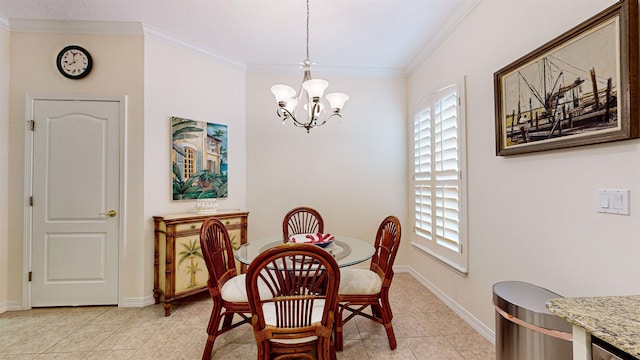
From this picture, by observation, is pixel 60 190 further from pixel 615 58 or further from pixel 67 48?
pixel 615 58

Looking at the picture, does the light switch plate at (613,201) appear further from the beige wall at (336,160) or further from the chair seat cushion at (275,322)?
the beige wall at (336,160)

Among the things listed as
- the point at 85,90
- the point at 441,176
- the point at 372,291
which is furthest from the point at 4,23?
the point at 441,176

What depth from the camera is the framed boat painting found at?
48.8 inches

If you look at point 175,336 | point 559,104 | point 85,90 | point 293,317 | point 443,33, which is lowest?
point 175,336

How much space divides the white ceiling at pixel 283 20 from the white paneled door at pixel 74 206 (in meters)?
0.89

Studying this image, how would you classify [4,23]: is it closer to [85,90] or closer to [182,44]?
[85,90]

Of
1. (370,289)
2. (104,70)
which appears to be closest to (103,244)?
(104,70)

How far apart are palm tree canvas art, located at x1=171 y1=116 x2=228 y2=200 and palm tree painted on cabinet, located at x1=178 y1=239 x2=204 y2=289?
1.99 ft

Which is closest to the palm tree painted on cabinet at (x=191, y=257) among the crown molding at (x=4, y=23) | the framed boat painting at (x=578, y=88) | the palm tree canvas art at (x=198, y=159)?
the palm tree canvas art at (x=198, y=159)

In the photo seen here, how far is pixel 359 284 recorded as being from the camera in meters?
2.12

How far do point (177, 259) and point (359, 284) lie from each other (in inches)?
73.2

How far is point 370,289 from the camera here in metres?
2.09

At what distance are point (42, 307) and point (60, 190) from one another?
1.20m

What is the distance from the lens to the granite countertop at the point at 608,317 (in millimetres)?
713
